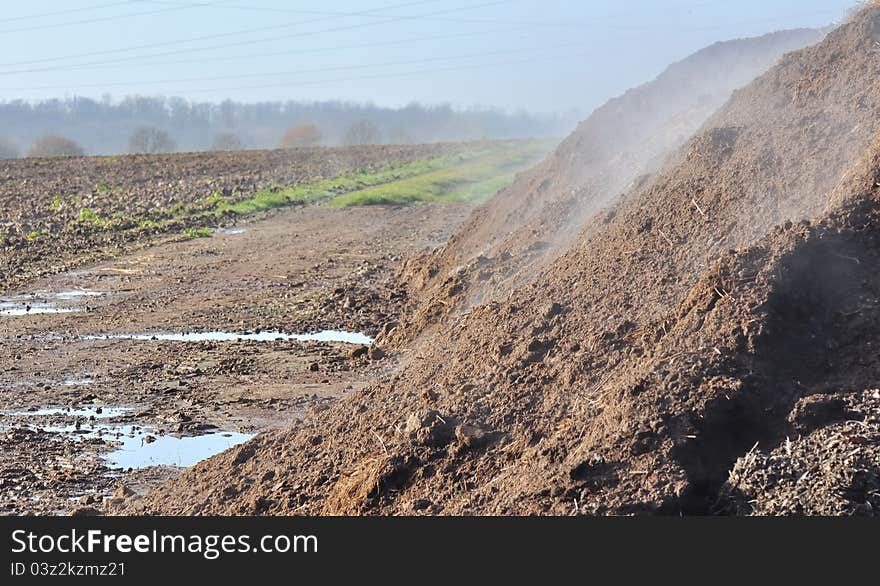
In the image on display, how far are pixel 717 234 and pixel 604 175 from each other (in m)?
6.18

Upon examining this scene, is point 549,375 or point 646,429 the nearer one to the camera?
point 646,429

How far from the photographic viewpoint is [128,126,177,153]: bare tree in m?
86.6

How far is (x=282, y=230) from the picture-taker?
26469mm

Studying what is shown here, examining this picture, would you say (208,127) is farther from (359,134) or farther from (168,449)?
(168,449)

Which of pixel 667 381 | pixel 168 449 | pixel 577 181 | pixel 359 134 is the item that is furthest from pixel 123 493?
pixel 359 134

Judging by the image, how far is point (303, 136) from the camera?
9762 cm

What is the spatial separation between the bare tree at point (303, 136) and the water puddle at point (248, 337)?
3217 inches

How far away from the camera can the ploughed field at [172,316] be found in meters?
9.52

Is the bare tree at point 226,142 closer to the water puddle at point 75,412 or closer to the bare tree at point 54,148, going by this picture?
the bare tree at point 54,148

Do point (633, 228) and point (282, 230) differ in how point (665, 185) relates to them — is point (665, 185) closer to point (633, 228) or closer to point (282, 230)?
point (633, 228)

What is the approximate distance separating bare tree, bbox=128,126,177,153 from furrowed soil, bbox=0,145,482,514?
189 feet

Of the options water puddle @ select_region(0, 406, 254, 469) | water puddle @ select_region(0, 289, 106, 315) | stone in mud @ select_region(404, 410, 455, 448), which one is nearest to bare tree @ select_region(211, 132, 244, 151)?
water puddle @ select_region(0, 289, 106, 315)

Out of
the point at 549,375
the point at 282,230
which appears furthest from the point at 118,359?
the point at 282,230

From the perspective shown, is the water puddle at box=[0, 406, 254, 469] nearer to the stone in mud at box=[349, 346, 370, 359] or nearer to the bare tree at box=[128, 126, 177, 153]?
the stone in mud at box=[349, 346, 370, 359]
